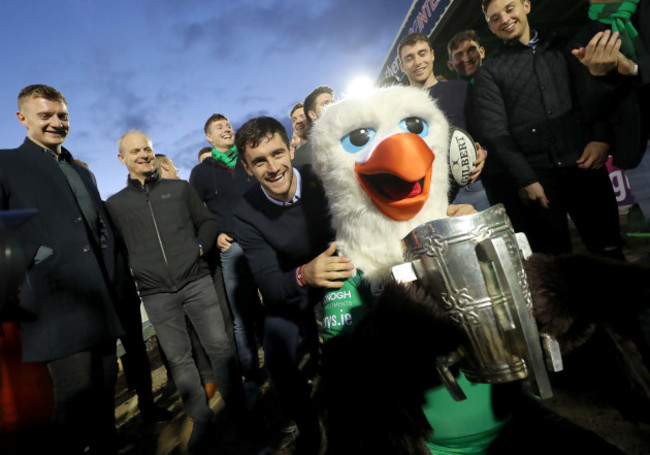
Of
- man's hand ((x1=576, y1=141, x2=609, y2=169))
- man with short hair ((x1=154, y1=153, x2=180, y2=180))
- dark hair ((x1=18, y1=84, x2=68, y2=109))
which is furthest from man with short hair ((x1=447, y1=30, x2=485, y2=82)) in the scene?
man with short hair ((x1=154, y1=153, x2=180, y2=180))

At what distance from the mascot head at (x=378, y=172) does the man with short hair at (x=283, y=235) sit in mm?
347

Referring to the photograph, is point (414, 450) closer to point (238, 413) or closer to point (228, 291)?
point (238, 413)

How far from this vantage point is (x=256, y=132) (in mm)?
1406

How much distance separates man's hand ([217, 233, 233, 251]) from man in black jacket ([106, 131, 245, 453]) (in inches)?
8.1

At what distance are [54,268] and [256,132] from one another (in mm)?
1036

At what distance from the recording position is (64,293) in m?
1.45

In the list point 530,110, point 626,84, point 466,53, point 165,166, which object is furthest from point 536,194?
point 165,166

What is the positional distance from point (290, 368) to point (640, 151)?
1897mm

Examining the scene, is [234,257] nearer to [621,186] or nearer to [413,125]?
[413,125]

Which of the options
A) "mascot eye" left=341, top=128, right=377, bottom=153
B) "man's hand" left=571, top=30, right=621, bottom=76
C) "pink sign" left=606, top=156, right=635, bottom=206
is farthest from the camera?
"pink sign" left=606, top=156, right=635, bottom=206

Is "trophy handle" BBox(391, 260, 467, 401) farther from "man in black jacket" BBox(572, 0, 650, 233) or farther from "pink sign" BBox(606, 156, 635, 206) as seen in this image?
"pink sign" BBox(606, 156, 635, 206)

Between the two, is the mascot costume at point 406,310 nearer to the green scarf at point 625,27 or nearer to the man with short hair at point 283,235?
the man with short hair at point 283,235

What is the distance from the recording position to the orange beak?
81cm

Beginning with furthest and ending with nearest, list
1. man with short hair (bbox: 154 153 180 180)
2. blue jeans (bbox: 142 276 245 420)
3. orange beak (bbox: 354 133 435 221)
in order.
A: 1. man with short hair (bbox: 154 153 180 180)
2. blue jeans (bbox: 142 276 245 420)
3. orange beak (bbox: 354 133 435 221)
